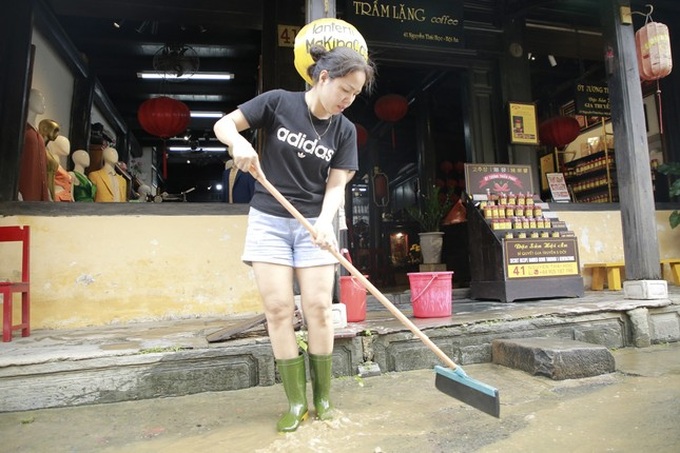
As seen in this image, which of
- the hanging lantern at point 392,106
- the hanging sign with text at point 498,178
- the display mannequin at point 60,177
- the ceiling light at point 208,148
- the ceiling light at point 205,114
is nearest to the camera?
the display mannequin at point 60,177

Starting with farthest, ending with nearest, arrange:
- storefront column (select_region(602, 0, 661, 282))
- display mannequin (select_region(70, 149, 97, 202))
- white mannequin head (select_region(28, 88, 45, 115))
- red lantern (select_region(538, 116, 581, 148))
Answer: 1. red lantern (select_region(538, 116, 581, 148))
2. display mannequin (select_region(70, 149, 97, 202))
3. white mannequin head (select_region(28, 88, 45, 115))
4. storefront column (select_region(602, 0, 661, 282))

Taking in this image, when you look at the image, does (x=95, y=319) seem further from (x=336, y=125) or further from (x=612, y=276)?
(x=612, y=276)

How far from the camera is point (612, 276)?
6125mm

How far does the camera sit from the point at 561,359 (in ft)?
9.70

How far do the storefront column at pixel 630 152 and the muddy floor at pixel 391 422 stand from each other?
1.85 m

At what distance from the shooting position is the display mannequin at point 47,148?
478 cm

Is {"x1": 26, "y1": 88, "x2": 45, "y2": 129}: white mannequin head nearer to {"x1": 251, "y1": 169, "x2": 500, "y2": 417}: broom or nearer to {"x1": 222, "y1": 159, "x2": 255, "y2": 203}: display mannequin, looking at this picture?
{"x1": 222, "y1": 159, "x2": 255, "y2": 203}: display mannequin

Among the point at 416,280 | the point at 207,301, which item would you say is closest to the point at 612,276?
the point at 416,280

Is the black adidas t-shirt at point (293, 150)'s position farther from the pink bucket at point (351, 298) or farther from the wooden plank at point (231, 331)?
the pink bucket at point (351, 298)

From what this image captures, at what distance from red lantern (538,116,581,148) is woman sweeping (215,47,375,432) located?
23.9ft

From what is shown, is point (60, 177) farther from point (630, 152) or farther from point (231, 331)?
point (630, 152)

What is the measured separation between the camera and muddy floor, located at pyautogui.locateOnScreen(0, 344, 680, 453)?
1999mm

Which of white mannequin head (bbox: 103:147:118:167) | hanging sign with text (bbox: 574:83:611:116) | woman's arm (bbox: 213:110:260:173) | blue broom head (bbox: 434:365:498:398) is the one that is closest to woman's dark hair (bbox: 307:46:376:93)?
woman's arm (bbox: 213:110:260:173)

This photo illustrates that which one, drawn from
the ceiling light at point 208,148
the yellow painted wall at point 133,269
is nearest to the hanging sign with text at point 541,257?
the yellow painted wall at point 133,269
